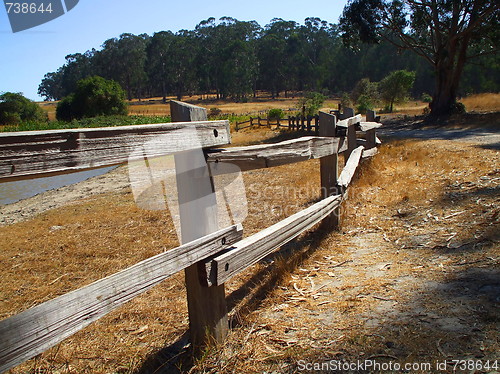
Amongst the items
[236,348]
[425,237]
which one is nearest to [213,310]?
[236,348]

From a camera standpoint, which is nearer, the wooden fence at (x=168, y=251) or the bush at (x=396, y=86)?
the wooden fence at (x=168, y=251)

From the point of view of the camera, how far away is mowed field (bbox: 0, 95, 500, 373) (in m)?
2.63

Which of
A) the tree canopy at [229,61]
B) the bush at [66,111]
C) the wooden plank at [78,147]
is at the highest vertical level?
the tree canopy at [229,61]

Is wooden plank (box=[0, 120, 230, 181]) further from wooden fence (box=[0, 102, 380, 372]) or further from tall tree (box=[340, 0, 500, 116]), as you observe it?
tall tree (box=[340, 0, 500, 116])

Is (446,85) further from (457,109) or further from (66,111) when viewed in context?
(66,111)

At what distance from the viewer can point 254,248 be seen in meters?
3.07

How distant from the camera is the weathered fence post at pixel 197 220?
2.59 metres

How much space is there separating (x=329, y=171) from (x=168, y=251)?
11.6 ft

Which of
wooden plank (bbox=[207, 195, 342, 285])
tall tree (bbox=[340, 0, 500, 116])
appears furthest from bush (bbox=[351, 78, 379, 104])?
wooden plank (bbox=[207, 195, 342, 285])

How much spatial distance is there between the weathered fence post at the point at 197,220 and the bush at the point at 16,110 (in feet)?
188

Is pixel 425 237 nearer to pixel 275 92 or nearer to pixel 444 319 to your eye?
pixel 444 319

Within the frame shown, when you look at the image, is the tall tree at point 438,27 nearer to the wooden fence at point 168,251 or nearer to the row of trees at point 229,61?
the wooden fence at point 168,251

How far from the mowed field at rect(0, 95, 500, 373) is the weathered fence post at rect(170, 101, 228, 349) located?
0.20 metres

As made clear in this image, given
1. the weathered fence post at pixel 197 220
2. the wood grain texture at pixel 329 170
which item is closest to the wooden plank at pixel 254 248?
the weathered fence post at pixel 197 220
